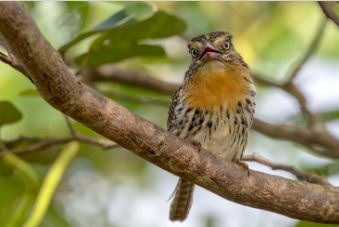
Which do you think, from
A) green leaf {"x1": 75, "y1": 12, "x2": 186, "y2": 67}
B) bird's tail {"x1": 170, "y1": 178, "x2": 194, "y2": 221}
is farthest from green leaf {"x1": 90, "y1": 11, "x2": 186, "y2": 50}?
bird's tail {"x1": 170, "y1": 178, "x2": 194, "y2": 221}

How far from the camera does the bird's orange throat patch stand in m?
3.66

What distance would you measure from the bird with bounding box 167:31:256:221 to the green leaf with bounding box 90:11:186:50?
268 mm

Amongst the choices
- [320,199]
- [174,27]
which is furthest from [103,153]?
[320,199]

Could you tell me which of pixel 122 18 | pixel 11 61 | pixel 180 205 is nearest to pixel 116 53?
pixel 122 18

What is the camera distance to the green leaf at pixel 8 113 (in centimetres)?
335

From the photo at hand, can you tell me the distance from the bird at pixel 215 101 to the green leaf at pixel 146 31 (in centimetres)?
27

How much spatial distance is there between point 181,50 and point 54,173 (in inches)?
74.7

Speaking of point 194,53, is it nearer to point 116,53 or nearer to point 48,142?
point 116,53

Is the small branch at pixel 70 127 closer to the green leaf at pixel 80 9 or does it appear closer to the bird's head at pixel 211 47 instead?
the bird's head at pixel 211 47

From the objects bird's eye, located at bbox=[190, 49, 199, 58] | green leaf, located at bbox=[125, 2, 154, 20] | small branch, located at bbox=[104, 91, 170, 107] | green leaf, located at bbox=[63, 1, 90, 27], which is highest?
green leaf, located at bbox=[125, 2, 154, 20]

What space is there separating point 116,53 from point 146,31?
0.17 m

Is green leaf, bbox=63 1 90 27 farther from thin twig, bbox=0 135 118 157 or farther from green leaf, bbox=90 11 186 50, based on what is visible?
thin twig, bbox=0 135 118 157

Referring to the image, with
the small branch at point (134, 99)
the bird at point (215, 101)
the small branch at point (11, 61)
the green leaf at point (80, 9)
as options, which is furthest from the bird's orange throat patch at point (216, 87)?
the small branch at point (11, 61)

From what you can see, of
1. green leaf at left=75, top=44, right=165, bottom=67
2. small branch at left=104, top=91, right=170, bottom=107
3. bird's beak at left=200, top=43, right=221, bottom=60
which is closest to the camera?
green leaf at left=75, top=44, right=165, bottom=67
